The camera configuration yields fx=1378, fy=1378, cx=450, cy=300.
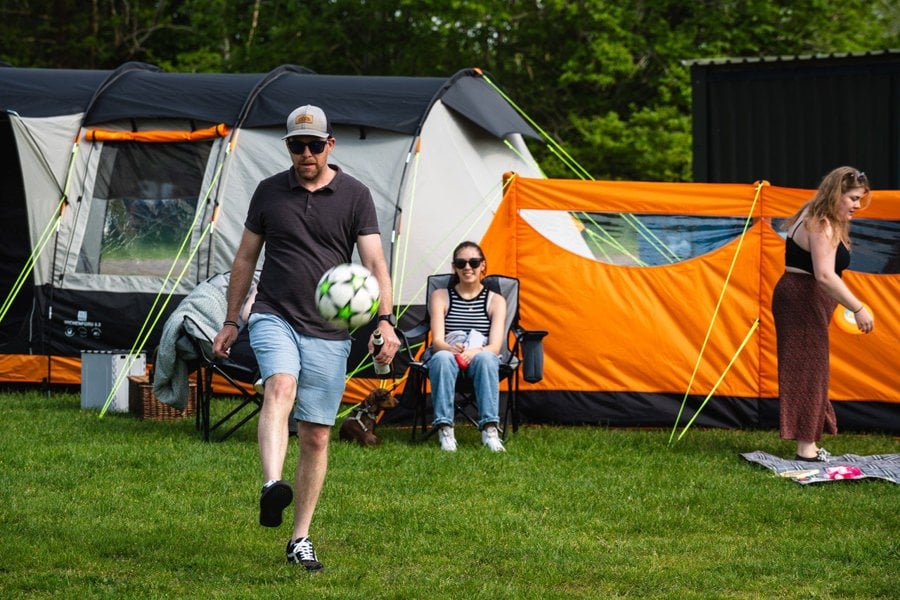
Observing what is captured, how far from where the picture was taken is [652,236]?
8.34 meters

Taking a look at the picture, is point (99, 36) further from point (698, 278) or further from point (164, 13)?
point (698, 278)

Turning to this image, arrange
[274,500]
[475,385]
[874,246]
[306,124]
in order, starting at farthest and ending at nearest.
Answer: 1. [874,246]
2. [475,385]
3. [306,124]
4. [274,500]

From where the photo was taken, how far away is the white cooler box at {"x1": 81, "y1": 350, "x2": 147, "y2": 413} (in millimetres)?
8961

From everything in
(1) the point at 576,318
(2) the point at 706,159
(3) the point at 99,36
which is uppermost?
(3) the point at 99,36

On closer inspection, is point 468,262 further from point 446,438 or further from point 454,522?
point 454,522

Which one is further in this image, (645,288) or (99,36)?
(99,36)

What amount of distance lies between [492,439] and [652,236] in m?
1.73

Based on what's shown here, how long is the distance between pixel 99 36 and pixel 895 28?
1454 cm

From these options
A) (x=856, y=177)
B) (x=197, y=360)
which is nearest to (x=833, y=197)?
(x=856, y=177)

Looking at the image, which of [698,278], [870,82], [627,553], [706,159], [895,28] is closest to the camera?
[627,553]

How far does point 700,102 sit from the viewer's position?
1184 cm

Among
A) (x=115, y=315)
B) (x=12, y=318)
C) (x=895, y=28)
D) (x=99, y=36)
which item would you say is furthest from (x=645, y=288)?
(x=895, y=28)

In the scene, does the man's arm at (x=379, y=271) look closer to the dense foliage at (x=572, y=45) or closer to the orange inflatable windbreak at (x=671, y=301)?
the orange inflatable windbreak at (x=671, y=301)

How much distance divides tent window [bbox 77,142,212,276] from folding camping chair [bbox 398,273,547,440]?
7.68 feet
